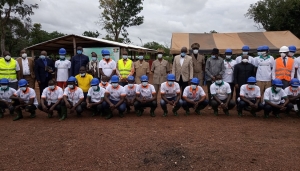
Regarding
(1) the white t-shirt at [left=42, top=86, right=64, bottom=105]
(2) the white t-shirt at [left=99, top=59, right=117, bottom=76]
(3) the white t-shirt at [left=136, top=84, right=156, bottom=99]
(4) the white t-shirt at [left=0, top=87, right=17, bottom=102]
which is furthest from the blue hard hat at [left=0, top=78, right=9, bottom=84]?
(3) the white t-shirt at [left=136, top=84, right=156, bottom=99]

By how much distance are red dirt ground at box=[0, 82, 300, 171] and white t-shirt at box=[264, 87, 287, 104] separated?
49 centimetres

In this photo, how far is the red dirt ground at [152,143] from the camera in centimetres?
345

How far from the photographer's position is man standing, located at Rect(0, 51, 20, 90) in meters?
6.76

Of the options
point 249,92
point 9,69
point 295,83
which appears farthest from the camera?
point 9,69

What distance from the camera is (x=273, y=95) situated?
6105mm

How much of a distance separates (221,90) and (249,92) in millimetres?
721

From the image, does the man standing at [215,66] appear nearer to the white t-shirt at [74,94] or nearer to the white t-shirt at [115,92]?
the white t-shirt at [115,92]

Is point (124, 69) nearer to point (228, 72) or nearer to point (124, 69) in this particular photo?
point (124, 69)

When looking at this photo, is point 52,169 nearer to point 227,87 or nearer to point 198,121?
point 198,121

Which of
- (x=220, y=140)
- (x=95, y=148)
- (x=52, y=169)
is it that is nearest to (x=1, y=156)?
(x=52, y=169)

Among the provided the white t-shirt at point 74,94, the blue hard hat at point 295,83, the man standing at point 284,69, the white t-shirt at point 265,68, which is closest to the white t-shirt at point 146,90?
the white t-shirt at point 74,94

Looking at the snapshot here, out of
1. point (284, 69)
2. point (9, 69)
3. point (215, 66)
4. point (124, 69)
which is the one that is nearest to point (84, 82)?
point (124, 69)

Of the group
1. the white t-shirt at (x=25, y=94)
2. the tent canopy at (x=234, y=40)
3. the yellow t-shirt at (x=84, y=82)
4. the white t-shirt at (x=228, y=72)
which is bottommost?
the white t-shirt at (x=25, y=94)

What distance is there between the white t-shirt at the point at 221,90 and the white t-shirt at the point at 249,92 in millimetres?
355
